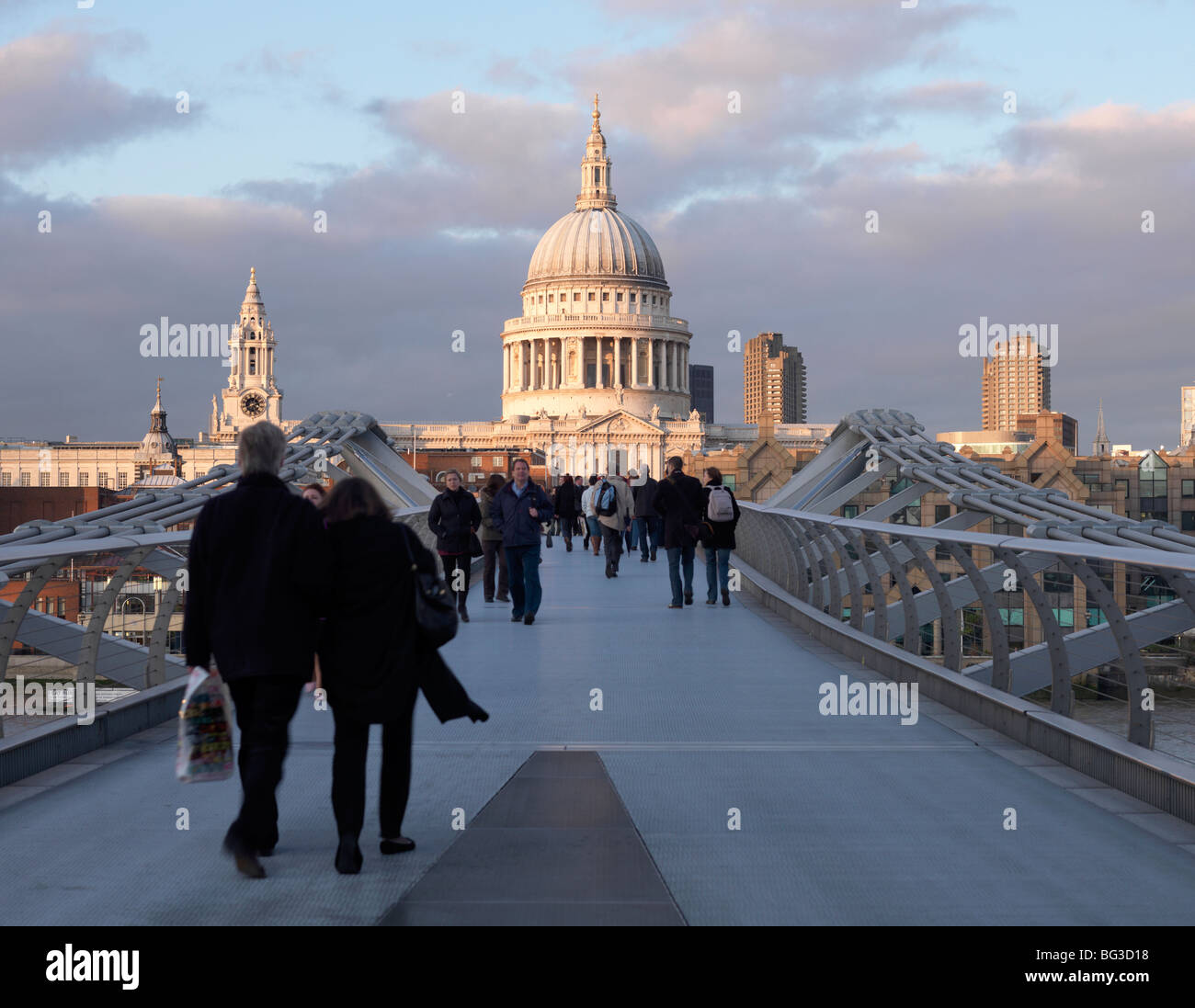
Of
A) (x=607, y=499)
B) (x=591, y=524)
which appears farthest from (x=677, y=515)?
(x=591, y=524)

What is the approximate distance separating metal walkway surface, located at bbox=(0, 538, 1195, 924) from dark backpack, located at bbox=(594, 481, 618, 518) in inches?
430

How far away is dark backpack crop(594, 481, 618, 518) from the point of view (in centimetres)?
2114

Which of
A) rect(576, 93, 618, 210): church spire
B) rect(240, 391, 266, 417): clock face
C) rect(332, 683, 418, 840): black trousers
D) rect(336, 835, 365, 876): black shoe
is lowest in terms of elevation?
rect(336, 835, 365, 876): black shoe

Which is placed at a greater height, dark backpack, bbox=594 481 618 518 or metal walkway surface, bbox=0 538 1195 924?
dark backpack, bbox=594 481 618 518

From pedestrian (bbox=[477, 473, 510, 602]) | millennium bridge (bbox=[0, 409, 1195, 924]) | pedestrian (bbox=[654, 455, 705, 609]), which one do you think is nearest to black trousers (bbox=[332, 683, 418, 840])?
millennium bridge (bbox=[0, 409, 1195, 924])

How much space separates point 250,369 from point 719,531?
151 meters

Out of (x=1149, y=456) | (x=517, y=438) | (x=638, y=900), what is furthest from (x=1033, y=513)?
(x=517, y=438)

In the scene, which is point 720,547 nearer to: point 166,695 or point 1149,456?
point 166,695

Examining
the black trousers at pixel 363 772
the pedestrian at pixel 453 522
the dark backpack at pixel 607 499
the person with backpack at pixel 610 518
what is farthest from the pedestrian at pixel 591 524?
the black trousers at pixel 363 772

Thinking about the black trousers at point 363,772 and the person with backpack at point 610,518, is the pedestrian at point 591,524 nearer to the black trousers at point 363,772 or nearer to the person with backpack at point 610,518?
the person with backpack at point 610,518

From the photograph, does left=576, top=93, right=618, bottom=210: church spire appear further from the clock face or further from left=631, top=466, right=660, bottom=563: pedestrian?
left=631, top=466, right=660, bottom=563: pedestrian

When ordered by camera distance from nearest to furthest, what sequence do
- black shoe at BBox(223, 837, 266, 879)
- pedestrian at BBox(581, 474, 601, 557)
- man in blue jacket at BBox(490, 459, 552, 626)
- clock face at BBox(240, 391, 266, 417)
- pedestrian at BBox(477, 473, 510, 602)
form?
black shoe at BBox(223, 837, 266, 879), man in blue jacket at BBox(490, 459, 552, 626), pedestrian at BBox(477, 473, 510, 602), pedestrian at BBox(581, 474, 601, 557), clock face at BBox(240, 391, 266, 417)

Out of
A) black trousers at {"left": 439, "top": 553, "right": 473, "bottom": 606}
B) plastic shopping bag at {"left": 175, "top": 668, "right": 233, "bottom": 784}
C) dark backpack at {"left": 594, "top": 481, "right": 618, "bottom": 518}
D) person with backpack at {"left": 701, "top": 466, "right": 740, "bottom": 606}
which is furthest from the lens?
dark backpack at {"left": 594, "top": 481, "right": 618, "bottom": 518}
